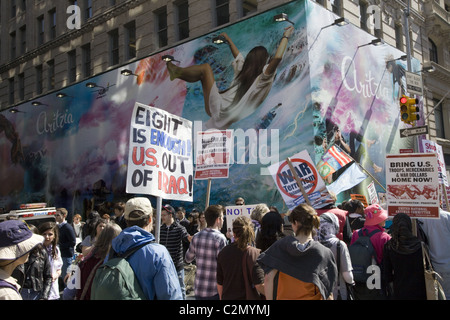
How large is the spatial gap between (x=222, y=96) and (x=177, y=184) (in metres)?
10.4

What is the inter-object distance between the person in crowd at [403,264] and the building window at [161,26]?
56.0ft

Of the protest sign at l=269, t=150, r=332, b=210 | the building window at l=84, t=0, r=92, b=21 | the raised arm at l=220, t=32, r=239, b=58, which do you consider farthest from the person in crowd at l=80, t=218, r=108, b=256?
the building window at l=84, t=0, r=92, b=21

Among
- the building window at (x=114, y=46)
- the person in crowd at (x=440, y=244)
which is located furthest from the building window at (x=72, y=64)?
the person in crowd at (x=440, y=244)

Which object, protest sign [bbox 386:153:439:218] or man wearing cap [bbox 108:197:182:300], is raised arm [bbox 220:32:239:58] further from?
man wearing cap [bbox 108:197:182:300]

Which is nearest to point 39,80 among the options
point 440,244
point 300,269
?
point 440,244

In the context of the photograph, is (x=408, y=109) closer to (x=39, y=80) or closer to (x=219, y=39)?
(x=219, y=39)

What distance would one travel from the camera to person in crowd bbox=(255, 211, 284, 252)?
4926mm

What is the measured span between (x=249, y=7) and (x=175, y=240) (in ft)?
40.0

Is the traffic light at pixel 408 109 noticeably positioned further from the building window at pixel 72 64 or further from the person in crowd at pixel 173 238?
the building window at pixel 72 64

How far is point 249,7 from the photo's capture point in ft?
55.9

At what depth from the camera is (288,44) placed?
48.9ft

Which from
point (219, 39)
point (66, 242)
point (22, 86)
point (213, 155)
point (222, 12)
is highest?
point (22, 86)

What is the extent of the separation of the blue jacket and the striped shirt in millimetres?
3953

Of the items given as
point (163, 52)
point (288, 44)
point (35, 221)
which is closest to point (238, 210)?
point (35, 221)
